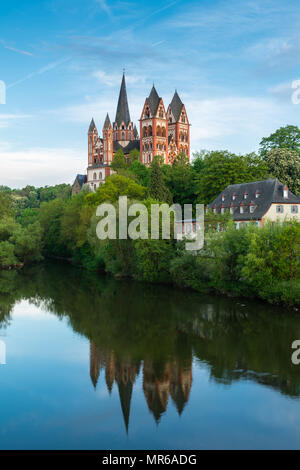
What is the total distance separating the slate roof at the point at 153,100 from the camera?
310 ft

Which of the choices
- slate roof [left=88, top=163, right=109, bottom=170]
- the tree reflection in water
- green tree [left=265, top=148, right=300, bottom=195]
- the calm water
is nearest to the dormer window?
the tree reflection in water

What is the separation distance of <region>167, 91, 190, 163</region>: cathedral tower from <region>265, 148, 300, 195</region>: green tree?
45.7 m

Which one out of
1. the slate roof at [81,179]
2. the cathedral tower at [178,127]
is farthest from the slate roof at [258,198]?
the slate roof at [81,179]

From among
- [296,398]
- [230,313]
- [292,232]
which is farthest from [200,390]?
[292,232]

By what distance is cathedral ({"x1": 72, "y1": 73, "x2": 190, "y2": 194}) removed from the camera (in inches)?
3720

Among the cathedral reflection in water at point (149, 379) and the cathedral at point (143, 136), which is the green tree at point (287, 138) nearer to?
the cathedral at point (143, 136)

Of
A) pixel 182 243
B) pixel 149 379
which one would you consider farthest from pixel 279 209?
pixel 149 379

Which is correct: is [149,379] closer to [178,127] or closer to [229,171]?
[229,171]

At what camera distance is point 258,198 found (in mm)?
42875

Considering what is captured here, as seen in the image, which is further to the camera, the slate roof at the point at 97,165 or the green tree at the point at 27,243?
the slate roof at the point at 97,165

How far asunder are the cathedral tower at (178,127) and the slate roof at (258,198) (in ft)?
175

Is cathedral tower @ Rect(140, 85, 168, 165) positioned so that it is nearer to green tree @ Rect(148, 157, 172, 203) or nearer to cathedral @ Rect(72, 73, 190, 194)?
cathedral @ Rect(72, 73, 190, 194)

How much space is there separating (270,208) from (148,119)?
5832 cm

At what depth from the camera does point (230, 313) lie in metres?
28.4
